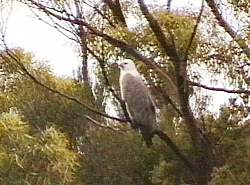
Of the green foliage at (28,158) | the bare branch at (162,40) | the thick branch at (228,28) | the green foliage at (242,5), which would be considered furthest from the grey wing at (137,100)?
the green foliage at (28,158)

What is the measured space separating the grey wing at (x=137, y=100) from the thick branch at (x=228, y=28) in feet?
1.77

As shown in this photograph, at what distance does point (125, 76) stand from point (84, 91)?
8.55 feet

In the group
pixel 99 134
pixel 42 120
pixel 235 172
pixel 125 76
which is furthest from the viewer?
pixel 42 120

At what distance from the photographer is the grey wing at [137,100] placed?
12.2 ft

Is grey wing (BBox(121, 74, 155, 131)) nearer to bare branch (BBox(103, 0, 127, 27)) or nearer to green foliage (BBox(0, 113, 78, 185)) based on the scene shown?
bare branch (BBox(103, 0, 127, 27))

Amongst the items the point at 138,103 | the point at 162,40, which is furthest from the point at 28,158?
the point at 162,40

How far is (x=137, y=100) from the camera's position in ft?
12.3

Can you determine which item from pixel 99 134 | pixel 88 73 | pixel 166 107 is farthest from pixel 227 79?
pixel 88 73

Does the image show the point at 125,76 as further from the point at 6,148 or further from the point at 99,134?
the point at 99,134

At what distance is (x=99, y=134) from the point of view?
5793mm

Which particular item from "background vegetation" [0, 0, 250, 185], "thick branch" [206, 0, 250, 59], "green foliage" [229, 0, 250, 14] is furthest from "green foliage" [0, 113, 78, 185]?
"green foliage" [229, 0, 250, 14]

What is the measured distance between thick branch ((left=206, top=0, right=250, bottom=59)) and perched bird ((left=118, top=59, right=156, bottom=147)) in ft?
1.76

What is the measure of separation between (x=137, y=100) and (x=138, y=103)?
0.02 metres

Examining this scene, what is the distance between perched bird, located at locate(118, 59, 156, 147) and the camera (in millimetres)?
3671
